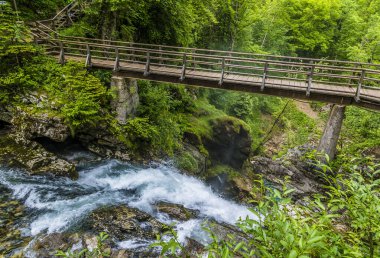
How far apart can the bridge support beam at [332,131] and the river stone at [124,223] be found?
Answer: 9293mm

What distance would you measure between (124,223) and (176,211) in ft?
7.29

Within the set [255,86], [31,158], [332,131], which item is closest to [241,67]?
[255,86]

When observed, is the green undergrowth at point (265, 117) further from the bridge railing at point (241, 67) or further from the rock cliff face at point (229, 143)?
the bridge railing at point (241, 67)

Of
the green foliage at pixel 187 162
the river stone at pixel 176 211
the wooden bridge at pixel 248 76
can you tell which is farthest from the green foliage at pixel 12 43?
the river stone at pixel 176 211

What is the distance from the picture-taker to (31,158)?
928 centimetres

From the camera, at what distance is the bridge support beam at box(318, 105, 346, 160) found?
13.0 m

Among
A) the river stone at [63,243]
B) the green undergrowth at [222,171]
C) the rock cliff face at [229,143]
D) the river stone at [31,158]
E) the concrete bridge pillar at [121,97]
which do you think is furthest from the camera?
Result: the rock cliff face at [229,143]

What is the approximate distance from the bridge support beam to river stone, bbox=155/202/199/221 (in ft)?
24.7

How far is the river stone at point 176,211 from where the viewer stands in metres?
9.42

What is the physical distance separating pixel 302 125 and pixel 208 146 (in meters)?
12.8

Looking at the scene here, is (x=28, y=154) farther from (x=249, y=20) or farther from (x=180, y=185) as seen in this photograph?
(x=249, y=20)

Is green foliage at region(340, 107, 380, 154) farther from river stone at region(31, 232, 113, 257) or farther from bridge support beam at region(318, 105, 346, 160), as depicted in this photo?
river stone at region(31, 232, 113, 257)

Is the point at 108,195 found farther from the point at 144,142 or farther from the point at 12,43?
the point at 12,43

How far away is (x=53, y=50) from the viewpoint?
42.4 feet
